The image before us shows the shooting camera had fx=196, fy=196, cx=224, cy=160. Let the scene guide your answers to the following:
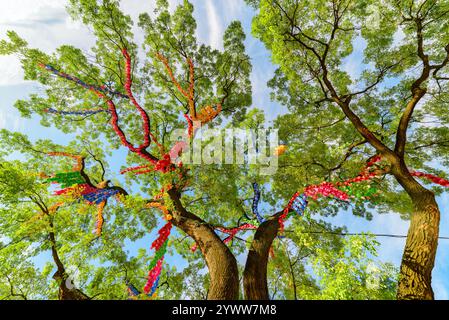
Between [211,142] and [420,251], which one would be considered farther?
[211,142]

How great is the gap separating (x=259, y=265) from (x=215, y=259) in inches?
39.5

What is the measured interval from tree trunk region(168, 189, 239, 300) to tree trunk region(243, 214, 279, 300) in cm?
37

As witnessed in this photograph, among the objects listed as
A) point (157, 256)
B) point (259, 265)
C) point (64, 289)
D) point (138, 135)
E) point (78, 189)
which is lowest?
point (64, 289)

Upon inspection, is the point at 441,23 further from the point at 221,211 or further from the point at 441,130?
the point at 221,211

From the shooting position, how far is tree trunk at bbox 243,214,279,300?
395cm

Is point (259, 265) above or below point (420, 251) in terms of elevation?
below

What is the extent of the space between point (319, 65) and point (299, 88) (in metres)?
0.98

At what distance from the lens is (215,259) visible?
414 centimetres

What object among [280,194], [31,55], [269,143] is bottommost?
[280,194]

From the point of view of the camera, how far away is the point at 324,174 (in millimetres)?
7410

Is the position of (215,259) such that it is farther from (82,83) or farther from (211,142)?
(82,83)

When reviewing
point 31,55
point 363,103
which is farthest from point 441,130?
point 31,55

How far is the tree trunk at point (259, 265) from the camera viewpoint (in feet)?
13.0

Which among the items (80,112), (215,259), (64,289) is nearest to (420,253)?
(215,259)
